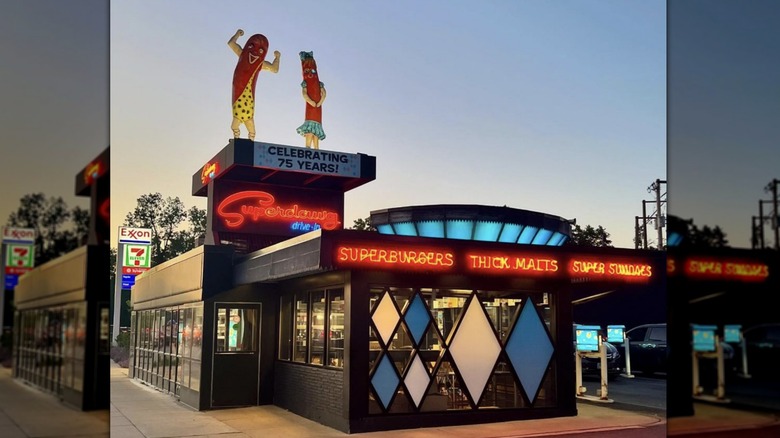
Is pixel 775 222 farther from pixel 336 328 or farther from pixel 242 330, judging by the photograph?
pixel 242 330

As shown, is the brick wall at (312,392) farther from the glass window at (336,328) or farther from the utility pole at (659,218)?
the utility pole at (659,218)

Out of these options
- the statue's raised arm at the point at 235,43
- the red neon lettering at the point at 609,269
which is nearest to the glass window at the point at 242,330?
the red neon lettering at the point at 609,269

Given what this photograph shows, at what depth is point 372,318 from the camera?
1324cm

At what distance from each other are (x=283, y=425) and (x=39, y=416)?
1090 centimetres

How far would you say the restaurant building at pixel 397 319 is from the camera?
1282 centimetres

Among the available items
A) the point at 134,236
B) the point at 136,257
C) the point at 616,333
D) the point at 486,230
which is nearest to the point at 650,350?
the point at 616,333

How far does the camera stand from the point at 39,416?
9.89 feet

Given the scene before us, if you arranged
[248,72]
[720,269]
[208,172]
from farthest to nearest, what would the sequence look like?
[248,72], [208,172], [720,269]

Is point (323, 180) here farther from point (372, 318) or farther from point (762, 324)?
point (762, 324)

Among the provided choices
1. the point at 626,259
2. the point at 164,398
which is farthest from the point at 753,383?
the point at 164,398

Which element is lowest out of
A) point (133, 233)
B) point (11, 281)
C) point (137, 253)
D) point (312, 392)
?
point (312, 392)

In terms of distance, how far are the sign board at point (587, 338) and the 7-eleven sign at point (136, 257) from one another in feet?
92.0

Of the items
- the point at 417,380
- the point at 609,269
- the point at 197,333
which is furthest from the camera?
the point at 197,333

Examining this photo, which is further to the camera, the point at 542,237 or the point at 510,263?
the point at 542,237
